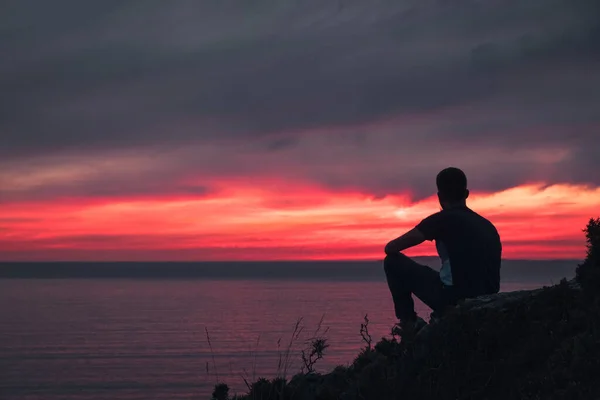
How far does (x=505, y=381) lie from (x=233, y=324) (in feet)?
363

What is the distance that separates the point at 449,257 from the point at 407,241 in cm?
51

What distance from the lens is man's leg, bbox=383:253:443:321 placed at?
8.70m

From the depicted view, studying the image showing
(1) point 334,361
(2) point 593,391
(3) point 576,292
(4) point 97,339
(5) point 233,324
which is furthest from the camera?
(5) point 233,324

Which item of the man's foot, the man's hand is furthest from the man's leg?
the man's hand

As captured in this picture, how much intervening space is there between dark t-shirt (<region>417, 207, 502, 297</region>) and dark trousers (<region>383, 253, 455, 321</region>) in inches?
8.5

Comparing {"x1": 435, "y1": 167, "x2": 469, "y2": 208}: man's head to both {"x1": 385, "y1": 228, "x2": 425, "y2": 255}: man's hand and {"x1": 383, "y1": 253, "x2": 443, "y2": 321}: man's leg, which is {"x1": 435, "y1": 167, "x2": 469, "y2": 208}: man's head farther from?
{"x1": 383, "y1": 253, "x2": 443, "y2": 321}: man's leg

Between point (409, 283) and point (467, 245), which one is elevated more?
point (467, 245)

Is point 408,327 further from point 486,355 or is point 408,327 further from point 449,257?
point 486,355

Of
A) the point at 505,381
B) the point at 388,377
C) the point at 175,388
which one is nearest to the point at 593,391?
the point at 505,381

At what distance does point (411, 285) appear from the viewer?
878 cm

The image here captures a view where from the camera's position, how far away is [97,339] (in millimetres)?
96938

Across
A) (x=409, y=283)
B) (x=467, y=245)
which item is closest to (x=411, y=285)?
(x=409, y=283)

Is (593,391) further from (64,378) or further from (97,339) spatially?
(97,339)

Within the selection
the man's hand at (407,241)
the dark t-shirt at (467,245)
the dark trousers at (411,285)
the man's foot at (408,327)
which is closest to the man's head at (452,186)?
the dark t-shirt at (467,245)
